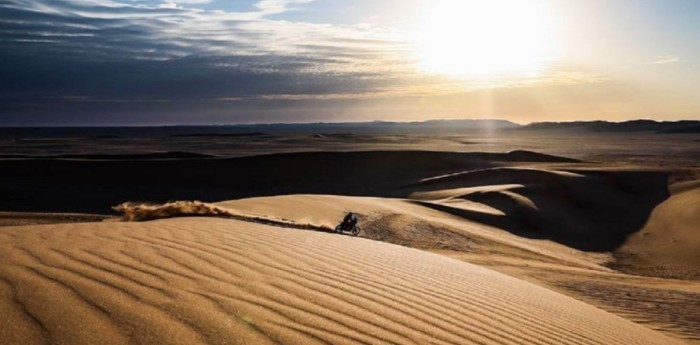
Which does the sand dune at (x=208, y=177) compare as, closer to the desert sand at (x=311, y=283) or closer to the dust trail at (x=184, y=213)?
the desert sand at (x=311, y=283)

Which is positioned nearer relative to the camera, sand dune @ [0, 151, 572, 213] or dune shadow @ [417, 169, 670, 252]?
dune shadow @ [417, 169, 670, 252]

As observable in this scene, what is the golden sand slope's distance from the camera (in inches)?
104

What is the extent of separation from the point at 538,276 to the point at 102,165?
83.9ft

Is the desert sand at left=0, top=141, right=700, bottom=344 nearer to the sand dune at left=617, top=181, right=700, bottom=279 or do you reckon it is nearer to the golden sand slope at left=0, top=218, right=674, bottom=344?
the golden sand slope at left=0, top=218, right=674, bottom=344

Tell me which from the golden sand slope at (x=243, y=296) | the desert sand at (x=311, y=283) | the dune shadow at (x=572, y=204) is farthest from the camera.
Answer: the dune shadow at (x=572, y=204)

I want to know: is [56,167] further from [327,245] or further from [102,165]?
[327,245]

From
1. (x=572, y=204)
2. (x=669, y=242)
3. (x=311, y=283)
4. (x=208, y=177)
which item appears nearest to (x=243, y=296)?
(x=311, y=283)

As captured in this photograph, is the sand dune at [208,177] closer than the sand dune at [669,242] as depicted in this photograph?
No

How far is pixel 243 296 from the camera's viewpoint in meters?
3.20

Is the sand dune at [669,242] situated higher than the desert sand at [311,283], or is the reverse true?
the desert sand at [311,283]

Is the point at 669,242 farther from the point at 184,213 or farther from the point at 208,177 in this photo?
the point at 208,177

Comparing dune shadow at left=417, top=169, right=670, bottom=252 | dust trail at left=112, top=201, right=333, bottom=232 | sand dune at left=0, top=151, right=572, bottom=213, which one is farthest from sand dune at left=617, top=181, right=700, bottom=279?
sand dune at left=0, top=151, right=572, bottom=213

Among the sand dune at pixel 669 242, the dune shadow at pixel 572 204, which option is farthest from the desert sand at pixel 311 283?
the dune shadow at pixel 572 204

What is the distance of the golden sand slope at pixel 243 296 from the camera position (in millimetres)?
2635
